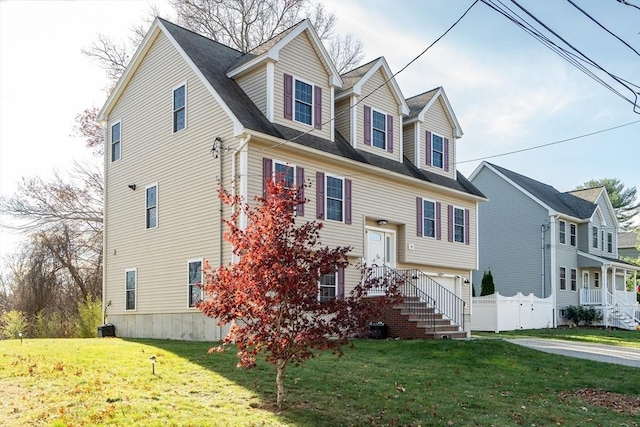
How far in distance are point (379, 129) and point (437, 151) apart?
3.47m

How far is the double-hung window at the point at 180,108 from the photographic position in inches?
675

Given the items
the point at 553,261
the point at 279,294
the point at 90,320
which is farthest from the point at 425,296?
the point at 553,261

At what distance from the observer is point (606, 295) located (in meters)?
32.2

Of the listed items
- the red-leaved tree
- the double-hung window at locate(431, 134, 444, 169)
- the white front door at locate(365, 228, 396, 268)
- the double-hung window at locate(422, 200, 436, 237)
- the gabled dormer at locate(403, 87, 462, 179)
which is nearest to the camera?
the red-leaved tree

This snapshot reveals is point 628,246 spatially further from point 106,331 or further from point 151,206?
point 106,331

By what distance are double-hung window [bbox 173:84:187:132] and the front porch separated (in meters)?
24.5

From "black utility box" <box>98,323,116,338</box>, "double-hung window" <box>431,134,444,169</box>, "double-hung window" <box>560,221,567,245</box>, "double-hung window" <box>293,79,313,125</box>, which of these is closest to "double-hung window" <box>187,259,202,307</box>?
"black utility box" <box>98,323,116,338</box>

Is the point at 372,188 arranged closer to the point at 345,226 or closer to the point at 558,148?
the point at 345,226

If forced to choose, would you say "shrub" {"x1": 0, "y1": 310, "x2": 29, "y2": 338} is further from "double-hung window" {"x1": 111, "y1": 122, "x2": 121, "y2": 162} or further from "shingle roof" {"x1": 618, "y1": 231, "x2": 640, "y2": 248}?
"shingle roof" {"x1": 618, "y1": 231, "x2": 640, "y2": 248}

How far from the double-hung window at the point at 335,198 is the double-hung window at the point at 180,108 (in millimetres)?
4453

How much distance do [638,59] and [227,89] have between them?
9875mm

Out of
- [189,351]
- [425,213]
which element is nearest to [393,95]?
[425,213]

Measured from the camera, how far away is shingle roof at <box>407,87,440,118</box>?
69.9 ft

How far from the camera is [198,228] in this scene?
1619 centimetres
